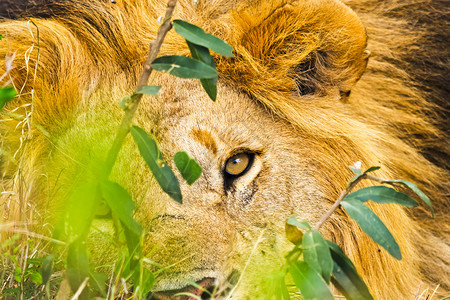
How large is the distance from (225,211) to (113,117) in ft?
2.10

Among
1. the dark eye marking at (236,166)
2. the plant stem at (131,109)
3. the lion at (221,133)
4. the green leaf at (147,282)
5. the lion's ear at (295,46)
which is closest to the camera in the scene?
the plant stem at (131,109)

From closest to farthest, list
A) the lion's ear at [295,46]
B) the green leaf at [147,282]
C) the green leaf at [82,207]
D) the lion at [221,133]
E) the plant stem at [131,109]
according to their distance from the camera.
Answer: the green leaf at [82,207] < the plant stem at [131,109] < the green leaf at [147,282] < the lion at [221,133] < the lion's ear at [295,46]

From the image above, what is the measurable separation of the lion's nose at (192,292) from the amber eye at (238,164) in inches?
22.0

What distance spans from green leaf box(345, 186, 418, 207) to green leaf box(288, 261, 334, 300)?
319mm

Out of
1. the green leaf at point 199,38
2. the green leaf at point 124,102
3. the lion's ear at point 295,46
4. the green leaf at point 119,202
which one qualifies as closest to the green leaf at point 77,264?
the green leaf at point 119,202

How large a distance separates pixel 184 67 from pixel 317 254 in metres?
0.71

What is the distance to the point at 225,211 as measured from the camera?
91.5 inches

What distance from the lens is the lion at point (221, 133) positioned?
2.23 meters

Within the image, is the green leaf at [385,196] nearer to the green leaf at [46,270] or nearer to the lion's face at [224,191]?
the lion's face at [224,191]

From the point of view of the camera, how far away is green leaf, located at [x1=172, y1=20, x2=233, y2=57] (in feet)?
5.83

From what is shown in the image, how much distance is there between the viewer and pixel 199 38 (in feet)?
5.87

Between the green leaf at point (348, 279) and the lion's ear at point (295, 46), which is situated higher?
the lion's ear at point (295, 46)

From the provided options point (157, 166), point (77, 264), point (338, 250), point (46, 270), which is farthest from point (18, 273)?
point (338, 250)

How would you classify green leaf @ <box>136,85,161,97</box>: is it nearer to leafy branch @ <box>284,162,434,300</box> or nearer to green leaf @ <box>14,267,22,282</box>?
leafy branch @ <box>284,162,434,300</box>
